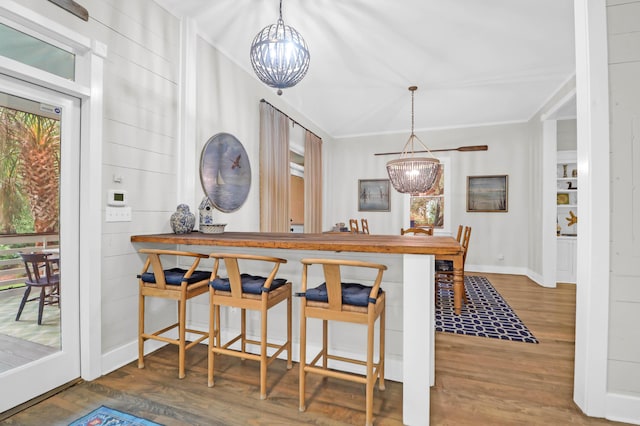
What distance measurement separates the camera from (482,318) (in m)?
3.38

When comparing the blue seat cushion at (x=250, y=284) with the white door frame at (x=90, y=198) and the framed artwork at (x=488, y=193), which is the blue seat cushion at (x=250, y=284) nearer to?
the white door frame at (x=90, y=198)

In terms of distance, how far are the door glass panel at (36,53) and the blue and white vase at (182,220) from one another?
1152 millimetres

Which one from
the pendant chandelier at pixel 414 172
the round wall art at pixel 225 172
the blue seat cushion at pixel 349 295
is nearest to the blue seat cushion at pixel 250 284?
the blue seat cushion at pixel 349 295

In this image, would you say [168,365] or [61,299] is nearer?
[61,299]

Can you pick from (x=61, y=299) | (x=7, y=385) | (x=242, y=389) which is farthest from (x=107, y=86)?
(x=242, y=389)

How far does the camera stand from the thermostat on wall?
224cm

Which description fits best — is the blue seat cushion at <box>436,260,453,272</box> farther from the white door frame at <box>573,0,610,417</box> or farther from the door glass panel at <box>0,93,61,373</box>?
the door glass panel at <box>0,93,61,373</box>

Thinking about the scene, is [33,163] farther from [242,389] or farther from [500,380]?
[500,380]

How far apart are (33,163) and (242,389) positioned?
1.95 m

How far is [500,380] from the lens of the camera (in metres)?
2.16

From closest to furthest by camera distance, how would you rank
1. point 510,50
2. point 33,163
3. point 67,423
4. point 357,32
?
point 67,423 < point 33,163 < point 357,32 < point 510,50

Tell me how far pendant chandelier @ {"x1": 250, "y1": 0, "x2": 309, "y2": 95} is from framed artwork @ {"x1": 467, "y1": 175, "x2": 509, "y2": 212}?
4.95m

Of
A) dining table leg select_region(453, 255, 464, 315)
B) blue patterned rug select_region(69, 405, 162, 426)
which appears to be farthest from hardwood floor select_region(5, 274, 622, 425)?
dining table leg select_region(453, 255, 464, 315)

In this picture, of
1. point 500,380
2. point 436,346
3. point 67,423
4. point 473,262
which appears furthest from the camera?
point 473,262
